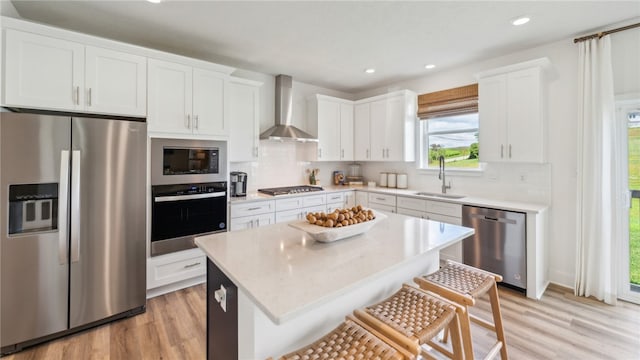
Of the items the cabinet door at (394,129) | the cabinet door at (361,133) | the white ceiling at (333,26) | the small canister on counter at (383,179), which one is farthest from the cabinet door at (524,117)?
the cabinet door at (361,133)

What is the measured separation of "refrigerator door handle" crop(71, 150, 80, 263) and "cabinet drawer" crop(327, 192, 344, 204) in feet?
9.12

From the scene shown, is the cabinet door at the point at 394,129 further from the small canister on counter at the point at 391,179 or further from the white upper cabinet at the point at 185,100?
the white upper cabinet at the point at 185,100

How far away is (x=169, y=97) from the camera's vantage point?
2758mm

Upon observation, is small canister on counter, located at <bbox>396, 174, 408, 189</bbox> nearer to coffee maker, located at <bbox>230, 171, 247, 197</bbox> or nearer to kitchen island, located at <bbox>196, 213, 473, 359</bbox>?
coffee maker, located at <bbox>230, 171, 247, 197</bbox>

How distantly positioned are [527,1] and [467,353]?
2.57m

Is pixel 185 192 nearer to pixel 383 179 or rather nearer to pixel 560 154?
pixel 383 179

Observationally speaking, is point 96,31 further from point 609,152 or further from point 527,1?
point 609,152

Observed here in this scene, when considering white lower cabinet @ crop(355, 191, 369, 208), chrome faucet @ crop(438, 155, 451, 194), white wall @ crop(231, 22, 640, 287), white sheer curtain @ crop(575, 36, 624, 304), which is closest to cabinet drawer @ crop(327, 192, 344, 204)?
white lower cabinet @ crop(355, 191, 369, 208)

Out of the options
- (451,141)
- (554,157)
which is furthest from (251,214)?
(554,157)

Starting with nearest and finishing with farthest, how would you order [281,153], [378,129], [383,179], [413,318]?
[413,318] < [281,153] < [378,129] < [383,179]

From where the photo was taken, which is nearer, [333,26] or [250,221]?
[333,26]

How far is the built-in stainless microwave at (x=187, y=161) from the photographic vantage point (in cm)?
267

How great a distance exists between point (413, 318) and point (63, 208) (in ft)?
8.19

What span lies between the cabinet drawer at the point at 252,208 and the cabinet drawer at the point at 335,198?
3.10 ft
